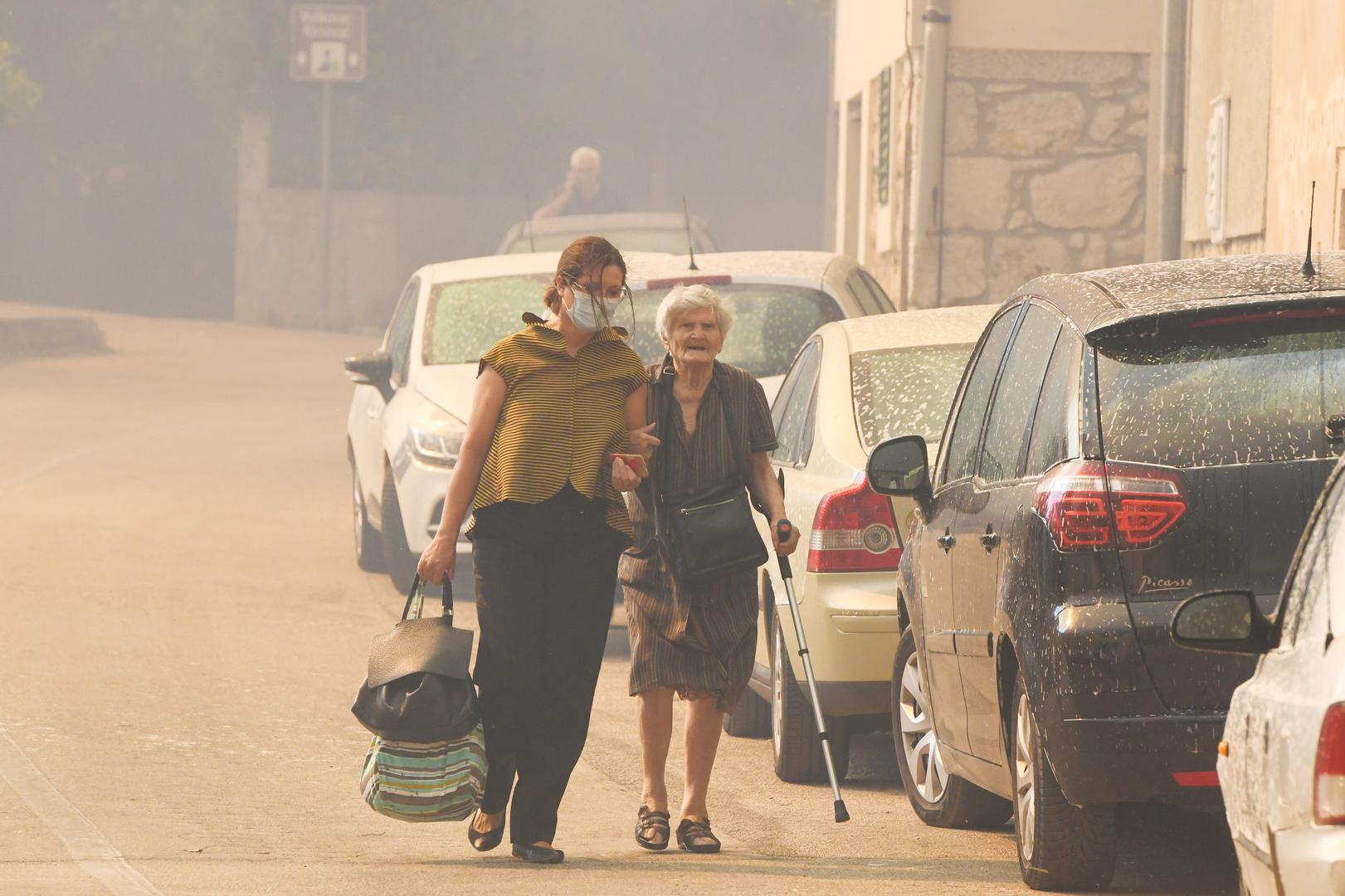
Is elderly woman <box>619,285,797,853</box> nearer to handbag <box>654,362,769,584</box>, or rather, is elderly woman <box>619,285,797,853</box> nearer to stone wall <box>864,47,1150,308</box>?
handbag <box>654,362,769,584</box>

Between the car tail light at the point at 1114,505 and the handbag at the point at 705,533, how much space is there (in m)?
1.63

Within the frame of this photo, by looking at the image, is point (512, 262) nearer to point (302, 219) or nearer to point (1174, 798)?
point (1174, 798)

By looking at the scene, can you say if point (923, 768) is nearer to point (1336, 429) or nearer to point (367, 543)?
point (1336, 429)

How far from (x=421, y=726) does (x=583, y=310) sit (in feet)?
3.95

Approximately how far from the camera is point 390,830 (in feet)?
25.0

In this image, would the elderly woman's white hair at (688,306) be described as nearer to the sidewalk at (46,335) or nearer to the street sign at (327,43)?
the sidewalk at (46,335)

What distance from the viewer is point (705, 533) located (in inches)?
284

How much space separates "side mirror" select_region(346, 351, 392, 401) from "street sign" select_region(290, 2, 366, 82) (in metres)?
26.7

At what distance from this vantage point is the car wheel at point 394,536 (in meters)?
13.2

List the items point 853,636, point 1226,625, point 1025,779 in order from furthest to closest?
point 853,636 < point 1025,779 < point 1226,625

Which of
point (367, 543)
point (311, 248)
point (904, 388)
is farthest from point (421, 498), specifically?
point (311, 248)

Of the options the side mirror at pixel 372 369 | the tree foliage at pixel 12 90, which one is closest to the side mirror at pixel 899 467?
the side mirror at pixel 372 369

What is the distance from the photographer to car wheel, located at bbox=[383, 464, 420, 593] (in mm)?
13227

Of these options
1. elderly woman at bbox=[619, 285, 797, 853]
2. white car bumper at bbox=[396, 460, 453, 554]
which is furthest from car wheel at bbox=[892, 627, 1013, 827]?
white car bumper at bbox=[396, 460, 453, 554]
